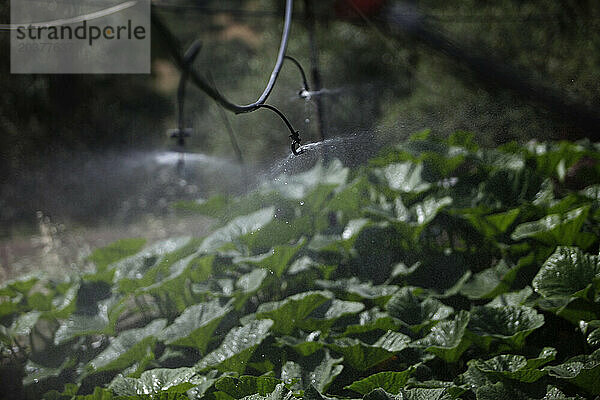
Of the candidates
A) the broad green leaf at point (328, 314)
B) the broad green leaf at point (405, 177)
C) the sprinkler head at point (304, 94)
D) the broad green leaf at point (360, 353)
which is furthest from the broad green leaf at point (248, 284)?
the broad green leaf at point (405, 177)

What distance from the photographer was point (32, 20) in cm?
137

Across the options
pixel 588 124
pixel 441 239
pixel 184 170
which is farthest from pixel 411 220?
pixel 588 124

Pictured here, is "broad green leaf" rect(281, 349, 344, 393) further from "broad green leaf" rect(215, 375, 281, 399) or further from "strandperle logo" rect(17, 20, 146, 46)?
"strandperle logo" rect(17, 20, 146, 46)

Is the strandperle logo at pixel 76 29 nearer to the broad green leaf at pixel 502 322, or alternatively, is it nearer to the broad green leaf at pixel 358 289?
the broad green leaf at pixel 358 289

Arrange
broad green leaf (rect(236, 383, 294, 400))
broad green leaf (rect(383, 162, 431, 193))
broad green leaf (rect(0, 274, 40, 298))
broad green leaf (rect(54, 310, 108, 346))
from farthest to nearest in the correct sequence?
1. broad green leaf (rect(383, 162, 431, 193))
2. broad green leaf (rect(0, 274, 40, 298))
3. broad green leaf (rect(54, 310, 108, 346))
4. broad green leaf (rect(236, 383, 294, 400))

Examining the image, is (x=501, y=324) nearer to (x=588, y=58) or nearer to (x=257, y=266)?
(x=257, y=266)

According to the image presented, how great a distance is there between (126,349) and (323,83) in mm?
799

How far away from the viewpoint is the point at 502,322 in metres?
1.07

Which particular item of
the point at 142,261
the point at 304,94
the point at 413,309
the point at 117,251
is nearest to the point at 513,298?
the point at 413,309

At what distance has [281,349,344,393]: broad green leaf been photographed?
98 centimetres

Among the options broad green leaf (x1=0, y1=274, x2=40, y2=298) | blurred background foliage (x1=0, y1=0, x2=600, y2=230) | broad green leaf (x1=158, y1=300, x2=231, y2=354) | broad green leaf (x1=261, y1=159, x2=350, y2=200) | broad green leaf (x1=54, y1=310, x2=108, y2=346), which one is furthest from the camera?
blurred background foliage (x1=0, y1=0, x2=600, y2=230)

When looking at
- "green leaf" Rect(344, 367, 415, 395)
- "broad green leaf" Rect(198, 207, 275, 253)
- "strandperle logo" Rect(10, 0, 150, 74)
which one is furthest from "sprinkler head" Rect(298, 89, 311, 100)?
"green leaf" Rect(344, 367, 415, 395)

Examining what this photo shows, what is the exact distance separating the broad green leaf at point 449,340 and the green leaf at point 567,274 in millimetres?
164

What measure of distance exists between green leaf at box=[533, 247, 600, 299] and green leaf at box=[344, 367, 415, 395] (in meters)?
0.33
